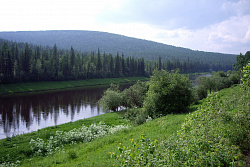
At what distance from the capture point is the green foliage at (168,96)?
22.8 m

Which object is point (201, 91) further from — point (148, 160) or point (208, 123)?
point (148, 160)

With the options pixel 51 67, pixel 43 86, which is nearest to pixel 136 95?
pixel 43 86

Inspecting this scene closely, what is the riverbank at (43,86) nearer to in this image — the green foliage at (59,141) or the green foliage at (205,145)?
the green foliage at (59,141)

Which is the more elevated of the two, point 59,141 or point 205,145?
point 205,145

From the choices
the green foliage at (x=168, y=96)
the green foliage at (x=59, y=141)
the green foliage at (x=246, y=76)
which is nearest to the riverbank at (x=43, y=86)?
the green foliage at (x=59, y=141)

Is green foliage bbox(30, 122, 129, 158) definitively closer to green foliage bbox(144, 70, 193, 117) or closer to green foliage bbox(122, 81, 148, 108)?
green foliage bbox(144, 70, 193, 117)

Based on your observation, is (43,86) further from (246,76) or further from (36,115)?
(246,76)

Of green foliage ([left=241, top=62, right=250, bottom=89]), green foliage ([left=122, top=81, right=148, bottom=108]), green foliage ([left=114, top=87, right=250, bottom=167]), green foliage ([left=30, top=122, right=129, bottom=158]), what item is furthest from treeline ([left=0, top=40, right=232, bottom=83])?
green foliage ([left=241, top=62, right=250, bottom=89])

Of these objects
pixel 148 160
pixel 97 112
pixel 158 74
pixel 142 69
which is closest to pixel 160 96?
pixel 158 74

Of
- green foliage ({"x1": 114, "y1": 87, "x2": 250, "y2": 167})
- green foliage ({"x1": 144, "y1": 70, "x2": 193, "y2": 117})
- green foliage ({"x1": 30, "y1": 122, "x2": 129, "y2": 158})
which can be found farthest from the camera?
green foliage ({"x1": 144, "y1": 70, "x2": 193, "y2": 117})

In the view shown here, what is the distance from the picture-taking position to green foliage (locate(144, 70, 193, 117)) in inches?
897

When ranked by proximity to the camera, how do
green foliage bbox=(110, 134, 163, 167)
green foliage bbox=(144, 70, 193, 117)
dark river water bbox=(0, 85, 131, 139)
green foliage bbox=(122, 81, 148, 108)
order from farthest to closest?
green foliage bbox=(122, 81, 148, 108) → dark river water bbox=(0, 85, 131, 139) → green foliage bbox=(144, 70, 193, 117) → green foliage bbox=(110, 134, 163, 167)

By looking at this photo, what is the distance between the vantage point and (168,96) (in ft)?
75.1

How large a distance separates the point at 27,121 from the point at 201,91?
1515 inches
